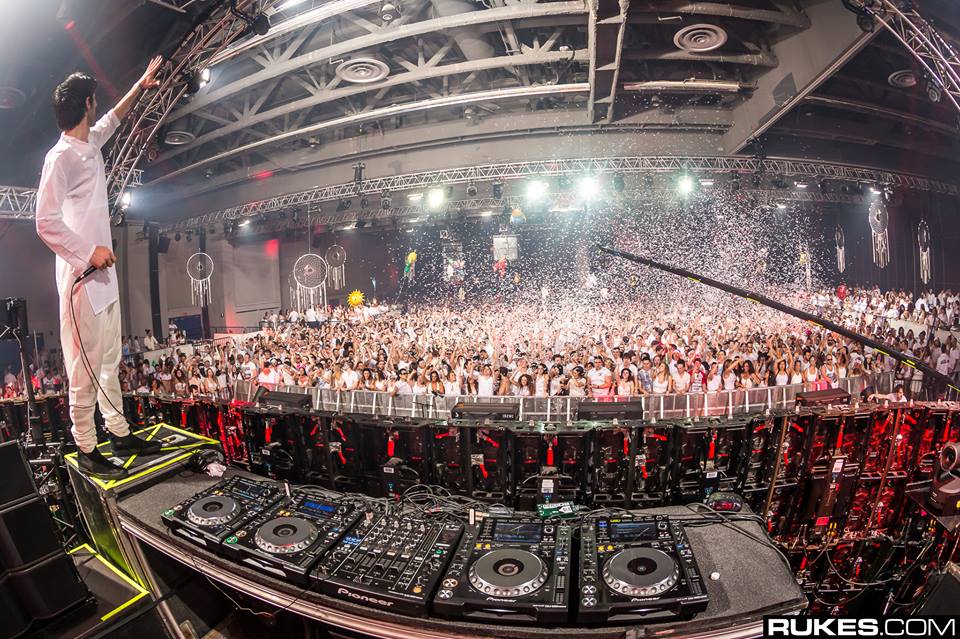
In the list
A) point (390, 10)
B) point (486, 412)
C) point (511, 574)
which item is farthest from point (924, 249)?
point (511, 574)

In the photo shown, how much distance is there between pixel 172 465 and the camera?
7.73ft

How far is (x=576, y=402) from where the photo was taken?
14.1 ft

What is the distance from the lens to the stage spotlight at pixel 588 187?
797 centimetres

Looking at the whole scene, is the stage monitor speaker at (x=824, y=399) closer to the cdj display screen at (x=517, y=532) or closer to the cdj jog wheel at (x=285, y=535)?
the cdj display screen at (x=517, y=532)

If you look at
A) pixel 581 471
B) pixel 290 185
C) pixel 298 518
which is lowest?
pixel 581 471

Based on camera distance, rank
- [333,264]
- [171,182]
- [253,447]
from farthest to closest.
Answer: [333,264]
[171,182]
[253,447]

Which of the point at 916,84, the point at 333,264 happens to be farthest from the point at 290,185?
the point at 916,84

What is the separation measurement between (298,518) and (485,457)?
45.9 inches

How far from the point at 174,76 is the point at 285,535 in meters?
5.44

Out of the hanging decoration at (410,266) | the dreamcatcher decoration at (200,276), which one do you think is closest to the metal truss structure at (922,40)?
the hanging decoration at (410,266)

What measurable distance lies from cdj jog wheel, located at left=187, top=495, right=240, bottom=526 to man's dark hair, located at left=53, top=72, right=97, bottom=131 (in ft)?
5.47

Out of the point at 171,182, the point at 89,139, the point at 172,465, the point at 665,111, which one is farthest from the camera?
the point at 171,182

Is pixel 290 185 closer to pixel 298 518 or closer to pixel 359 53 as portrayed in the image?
pixel 359 53

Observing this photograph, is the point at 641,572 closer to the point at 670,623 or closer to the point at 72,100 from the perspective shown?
the point at 670,623
